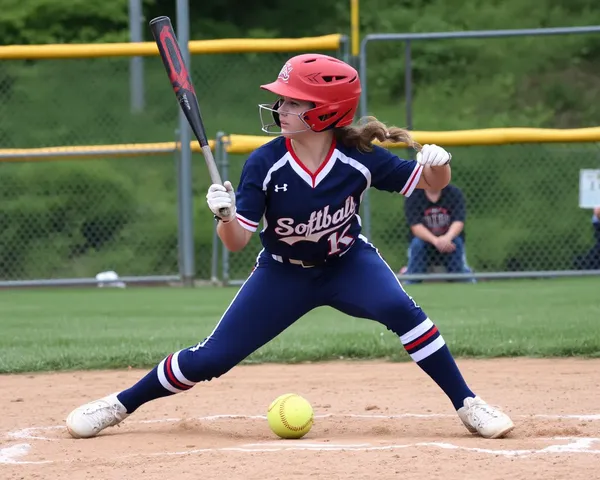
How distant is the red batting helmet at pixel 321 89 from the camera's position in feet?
15.0

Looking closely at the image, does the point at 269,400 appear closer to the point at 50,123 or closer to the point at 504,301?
the point at 504,301

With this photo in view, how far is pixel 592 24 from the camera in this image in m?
16.4

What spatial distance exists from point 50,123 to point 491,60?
6247mm

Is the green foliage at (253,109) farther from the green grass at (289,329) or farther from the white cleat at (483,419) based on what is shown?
the white cleat at (483,419)

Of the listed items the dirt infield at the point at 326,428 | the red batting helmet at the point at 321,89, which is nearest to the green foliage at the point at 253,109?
the dirt infield at the point at 326,428

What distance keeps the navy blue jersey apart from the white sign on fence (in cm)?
689

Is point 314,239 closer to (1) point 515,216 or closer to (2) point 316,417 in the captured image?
(2) point 316,417

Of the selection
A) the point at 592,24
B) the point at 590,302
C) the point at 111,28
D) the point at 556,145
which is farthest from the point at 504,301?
the point at 111,28

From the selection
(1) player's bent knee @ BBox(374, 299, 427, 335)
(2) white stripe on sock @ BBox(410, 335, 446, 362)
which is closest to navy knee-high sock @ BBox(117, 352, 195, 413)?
(1) player's bent knee @ BBox(374, 299, 427, 335)

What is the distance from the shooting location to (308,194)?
180 inches

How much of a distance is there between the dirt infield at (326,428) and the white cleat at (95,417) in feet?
0.23

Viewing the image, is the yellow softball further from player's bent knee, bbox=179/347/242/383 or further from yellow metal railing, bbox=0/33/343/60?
yellow metal railing, bbox=0/33/343/60

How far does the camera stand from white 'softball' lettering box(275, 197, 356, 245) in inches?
181

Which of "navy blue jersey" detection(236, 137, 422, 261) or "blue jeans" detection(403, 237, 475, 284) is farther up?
"navy blue jersey" detection(236, 137, 422, 261)
